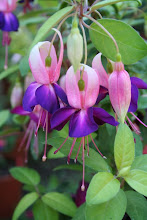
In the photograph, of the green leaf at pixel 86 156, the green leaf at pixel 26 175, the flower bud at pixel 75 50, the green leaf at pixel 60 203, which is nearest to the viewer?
the flower bud at pixel 75 50

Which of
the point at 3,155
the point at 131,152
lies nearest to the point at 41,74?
the point at 131,152

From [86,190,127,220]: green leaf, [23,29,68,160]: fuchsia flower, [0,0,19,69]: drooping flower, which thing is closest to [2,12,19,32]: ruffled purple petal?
[0,0,19,69]: drooping flower

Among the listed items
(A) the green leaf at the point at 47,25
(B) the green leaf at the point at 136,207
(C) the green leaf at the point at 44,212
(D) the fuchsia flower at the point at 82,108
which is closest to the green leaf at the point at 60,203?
(C) the green leaf at the point at 44,212

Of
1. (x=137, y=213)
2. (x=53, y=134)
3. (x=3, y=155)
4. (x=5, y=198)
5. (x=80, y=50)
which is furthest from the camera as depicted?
(x=3, y=155)

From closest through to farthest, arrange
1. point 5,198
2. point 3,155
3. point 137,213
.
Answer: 1. point 137,213
2. point 5,198
3. point 3,155

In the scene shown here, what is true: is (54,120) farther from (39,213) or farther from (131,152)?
(39,213)

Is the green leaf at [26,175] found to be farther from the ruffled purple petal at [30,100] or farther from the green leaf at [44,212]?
the ruffled purple petal at [30,100]
